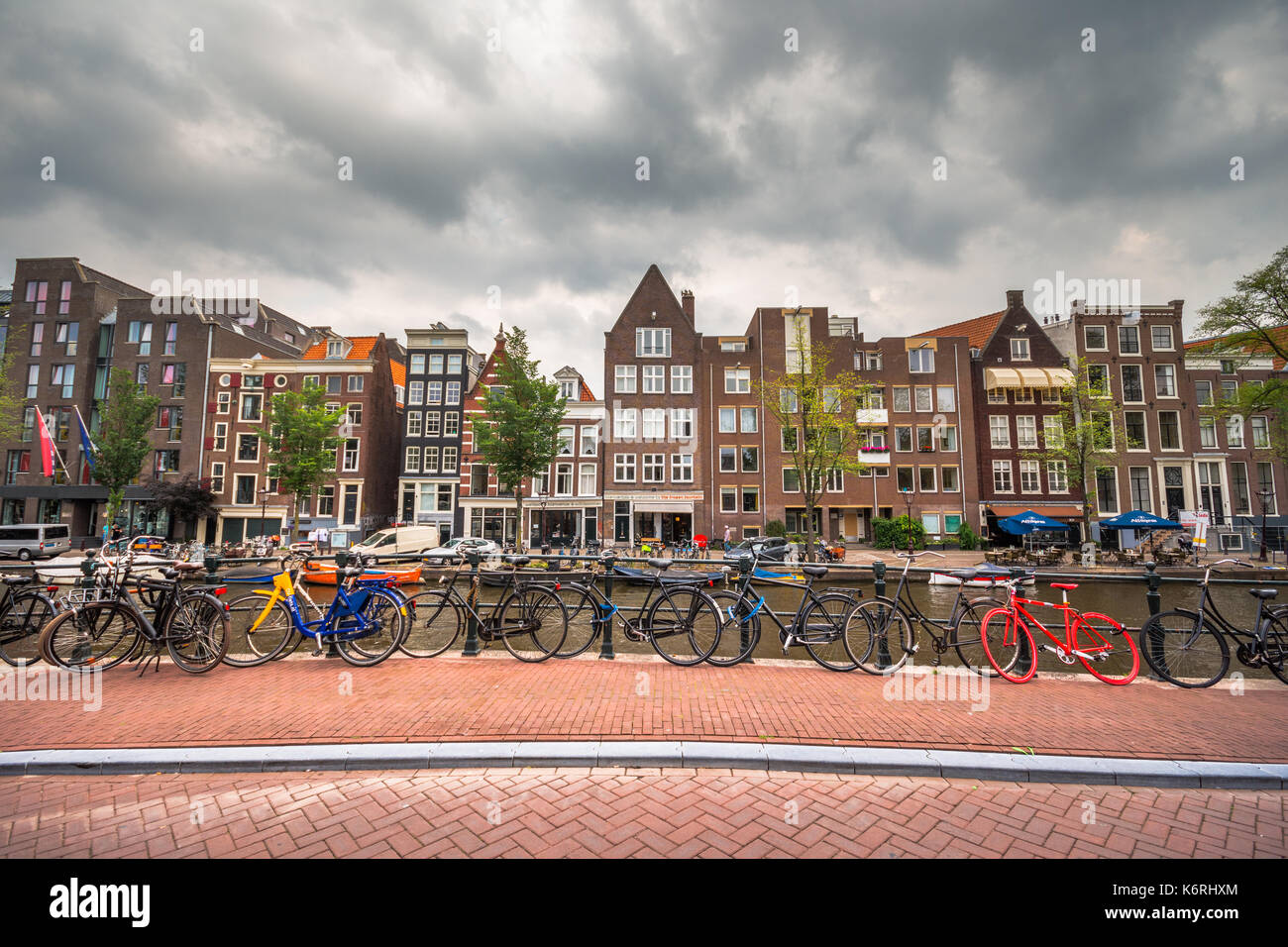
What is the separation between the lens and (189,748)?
4.17 m

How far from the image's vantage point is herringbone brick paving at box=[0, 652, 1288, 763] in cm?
441

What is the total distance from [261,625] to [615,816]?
18.6 ft

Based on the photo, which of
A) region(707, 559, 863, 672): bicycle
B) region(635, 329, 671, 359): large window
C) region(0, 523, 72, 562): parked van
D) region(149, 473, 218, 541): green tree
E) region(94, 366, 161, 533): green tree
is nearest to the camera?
region(707, 559, 863, 672): bicycle

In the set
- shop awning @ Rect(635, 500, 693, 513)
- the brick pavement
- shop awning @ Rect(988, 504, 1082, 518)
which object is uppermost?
shop awning @ Rect(635, 500, 693, 513)

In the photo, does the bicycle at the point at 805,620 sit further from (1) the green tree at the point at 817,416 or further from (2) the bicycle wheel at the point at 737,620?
(1) the green tree at the point at 817,416

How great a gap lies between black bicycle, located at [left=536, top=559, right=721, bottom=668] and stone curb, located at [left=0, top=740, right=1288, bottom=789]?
8.89ft

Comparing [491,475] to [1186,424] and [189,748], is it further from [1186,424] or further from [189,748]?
[1186,424]

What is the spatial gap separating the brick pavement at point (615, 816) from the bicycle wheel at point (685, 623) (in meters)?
2.83

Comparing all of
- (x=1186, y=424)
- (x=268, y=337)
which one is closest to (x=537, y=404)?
(x=268, y=337)

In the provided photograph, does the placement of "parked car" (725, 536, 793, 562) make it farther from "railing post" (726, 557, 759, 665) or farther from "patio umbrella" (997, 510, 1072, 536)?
"railing post" (726, 557, 759, 665)

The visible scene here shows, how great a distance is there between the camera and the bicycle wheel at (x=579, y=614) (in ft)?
23.1

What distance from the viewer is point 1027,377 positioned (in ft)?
126

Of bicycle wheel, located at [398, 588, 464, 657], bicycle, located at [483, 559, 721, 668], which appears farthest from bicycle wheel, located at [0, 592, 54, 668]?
bicycle, located at [483, 559, 721, 668]
